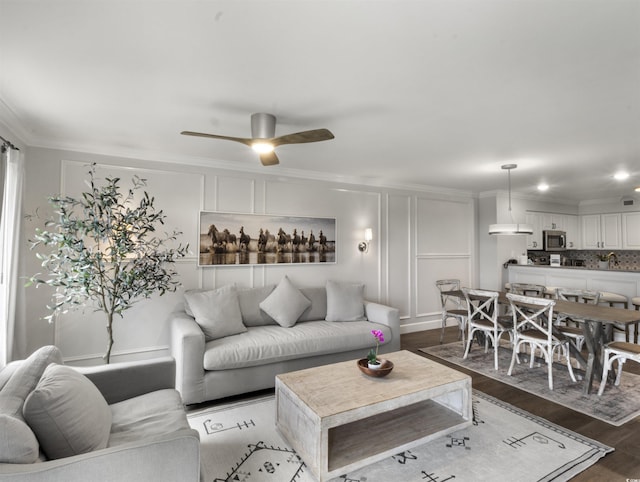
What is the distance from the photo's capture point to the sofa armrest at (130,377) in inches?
84.1

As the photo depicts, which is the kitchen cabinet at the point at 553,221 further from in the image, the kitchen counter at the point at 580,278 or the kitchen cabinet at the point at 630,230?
the kitchen counter at the point at 580,278

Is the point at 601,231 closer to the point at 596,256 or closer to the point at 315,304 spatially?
the point at 596,256

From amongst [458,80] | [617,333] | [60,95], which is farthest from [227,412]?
[617,333]

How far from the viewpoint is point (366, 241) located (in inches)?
203

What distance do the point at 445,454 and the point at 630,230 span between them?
23.2ft

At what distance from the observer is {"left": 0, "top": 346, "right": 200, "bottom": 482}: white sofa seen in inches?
46.8

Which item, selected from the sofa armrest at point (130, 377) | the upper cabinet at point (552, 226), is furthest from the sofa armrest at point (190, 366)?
the upper cabinet at point (552, 226)

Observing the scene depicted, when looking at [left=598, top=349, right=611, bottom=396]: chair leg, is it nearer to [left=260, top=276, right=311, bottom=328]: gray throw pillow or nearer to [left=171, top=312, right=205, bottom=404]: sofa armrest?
[left=260, top=276, right=311, bottom=328]: gray throw pillow

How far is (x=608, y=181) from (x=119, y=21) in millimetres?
6529

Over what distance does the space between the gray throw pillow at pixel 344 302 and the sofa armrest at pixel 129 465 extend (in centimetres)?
282

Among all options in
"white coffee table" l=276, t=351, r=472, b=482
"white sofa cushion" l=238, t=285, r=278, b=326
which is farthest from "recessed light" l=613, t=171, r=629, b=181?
"white sofa cushion" l=238, t=285, r=278, b=326

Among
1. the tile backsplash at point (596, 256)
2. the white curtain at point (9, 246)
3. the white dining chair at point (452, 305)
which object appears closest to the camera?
the white curtain at point (9, 246)

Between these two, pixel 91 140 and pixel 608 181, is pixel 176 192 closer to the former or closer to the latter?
pixel 91 140

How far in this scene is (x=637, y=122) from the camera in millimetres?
2781
